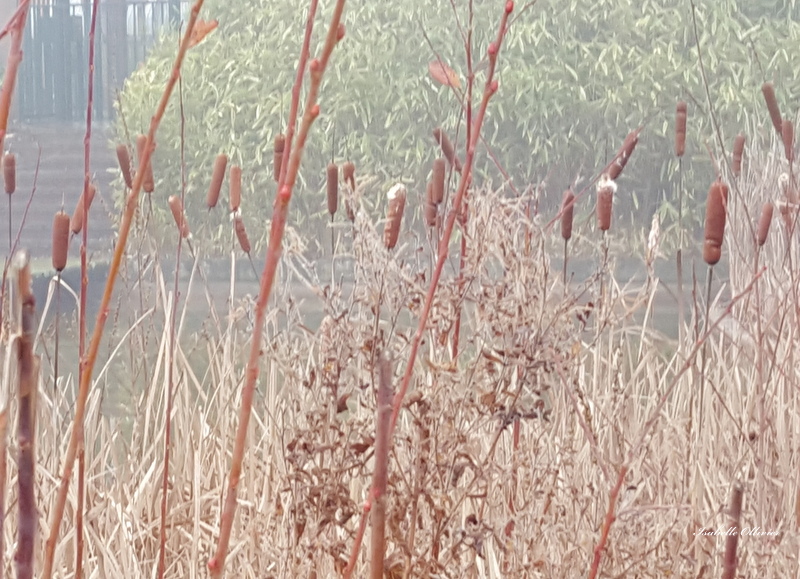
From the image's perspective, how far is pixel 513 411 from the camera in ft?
2.71

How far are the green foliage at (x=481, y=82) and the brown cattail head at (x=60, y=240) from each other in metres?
1.10

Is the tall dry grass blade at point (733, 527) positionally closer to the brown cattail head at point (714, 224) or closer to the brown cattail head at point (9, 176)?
the brown cattail head at point (714, 224)

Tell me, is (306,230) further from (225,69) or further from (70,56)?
(70,56)

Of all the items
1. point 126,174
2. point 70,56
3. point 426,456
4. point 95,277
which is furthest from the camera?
point 95,277

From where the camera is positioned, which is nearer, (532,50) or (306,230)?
(306,230)

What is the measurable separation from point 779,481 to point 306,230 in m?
1.24

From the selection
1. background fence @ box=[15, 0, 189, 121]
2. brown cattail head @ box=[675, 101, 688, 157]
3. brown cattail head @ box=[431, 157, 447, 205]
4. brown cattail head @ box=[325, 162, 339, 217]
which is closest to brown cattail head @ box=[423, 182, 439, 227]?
brown cattail head @ box=[431, 157, 447, 205]

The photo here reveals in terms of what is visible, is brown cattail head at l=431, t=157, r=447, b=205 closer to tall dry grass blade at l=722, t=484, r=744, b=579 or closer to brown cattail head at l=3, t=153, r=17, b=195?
brown cattail head at l=3, t=153, r=17, b=195

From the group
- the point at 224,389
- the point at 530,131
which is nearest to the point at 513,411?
the point at 224,389

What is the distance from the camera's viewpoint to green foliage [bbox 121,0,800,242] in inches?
90.0

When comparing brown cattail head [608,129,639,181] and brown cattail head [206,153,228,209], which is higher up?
brown cattail head [608,129,639,181]

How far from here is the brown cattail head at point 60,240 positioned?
1.13m

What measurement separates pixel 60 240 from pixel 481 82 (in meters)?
1.43

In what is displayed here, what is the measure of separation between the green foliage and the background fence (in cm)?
18
